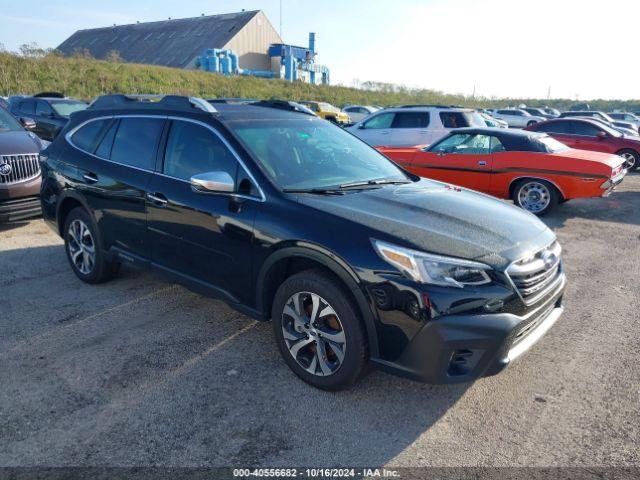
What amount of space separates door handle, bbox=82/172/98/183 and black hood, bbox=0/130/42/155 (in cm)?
302

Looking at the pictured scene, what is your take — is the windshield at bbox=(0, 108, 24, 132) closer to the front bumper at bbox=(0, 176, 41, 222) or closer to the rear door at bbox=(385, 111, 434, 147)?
the front bumper at bbox=(0, 176, 41, 222)

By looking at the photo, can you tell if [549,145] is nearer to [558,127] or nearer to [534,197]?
[534,197]

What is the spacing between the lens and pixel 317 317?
312 cm

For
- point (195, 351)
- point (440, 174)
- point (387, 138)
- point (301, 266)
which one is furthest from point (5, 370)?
point (387, 138)

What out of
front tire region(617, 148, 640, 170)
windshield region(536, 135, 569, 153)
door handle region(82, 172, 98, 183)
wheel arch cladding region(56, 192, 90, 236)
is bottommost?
front tire region(617, 148, 640, 170)

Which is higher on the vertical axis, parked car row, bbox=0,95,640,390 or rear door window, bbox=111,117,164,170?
rear door window, bbox=111,117,164,170

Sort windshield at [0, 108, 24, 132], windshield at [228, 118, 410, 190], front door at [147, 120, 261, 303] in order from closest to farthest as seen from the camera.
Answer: front door at [147, 120, 261, 303] → windshield at [228, 118, 410, 190] → windshield at [0, 108, 24, 132]

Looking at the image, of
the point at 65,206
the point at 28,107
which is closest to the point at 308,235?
the point at 65,206

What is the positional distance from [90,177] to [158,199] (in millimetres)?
1122

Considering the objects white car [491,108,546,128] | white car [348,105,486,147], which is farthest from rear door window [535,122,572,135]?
white car [491,108,546,128]

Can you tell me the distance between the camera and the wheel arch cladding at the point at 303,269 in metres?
2.85

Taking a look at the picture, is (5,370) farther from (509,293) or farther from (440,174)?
(440,174)

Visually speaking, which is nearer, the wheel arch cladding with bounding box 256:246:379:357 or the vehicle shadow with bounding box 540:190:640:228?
the wheel arch cladding with bounding box 256:246:379:357

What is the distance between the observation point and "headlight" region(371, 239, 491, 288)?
2.71 metres
